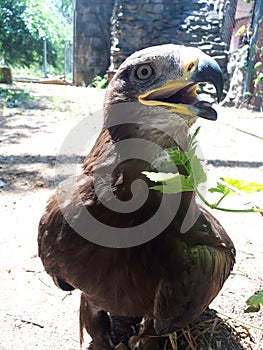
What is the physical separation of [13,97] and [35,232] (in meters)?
6.17

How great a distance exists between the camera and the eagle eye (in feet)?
4.74

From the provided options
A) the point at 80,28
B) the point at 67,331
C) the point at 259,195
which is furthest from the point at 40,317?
the point at 80,28

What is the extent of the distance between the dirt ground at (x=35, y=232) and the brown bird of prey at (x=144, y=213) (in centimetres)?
34

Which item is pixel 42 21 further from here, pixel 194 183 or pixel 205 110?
pixel 194 183

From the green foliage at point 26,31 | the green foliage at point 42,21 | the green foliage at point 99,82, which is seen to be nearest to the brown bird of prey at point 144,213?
the green foliage at point 99,82

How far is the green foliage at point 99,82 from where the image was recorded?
12.0 m

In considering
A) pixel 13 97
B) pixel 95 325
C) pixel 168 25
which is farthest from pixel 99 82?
pixel 95 325

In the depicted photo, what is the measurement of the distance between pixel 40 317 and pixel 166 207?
1026 millimetres

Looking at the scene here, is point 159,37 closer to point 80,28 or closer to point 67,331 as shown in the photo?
point 80,28

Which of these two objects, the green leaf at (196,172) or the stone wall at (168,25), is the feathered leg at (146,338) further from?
the stone wall at (168,25)

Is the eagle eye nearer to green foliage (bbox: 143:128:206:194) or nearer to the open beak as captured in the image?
the open beak

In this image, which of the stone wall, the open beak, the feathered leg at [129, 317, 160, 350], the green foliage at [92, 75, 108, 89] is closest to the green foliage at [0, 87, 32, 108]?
the green foliage at [92, 75, 108, 89]

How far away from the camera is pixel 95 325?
6.00ft

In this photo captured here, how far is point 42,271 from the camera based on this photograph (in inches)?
95.0
